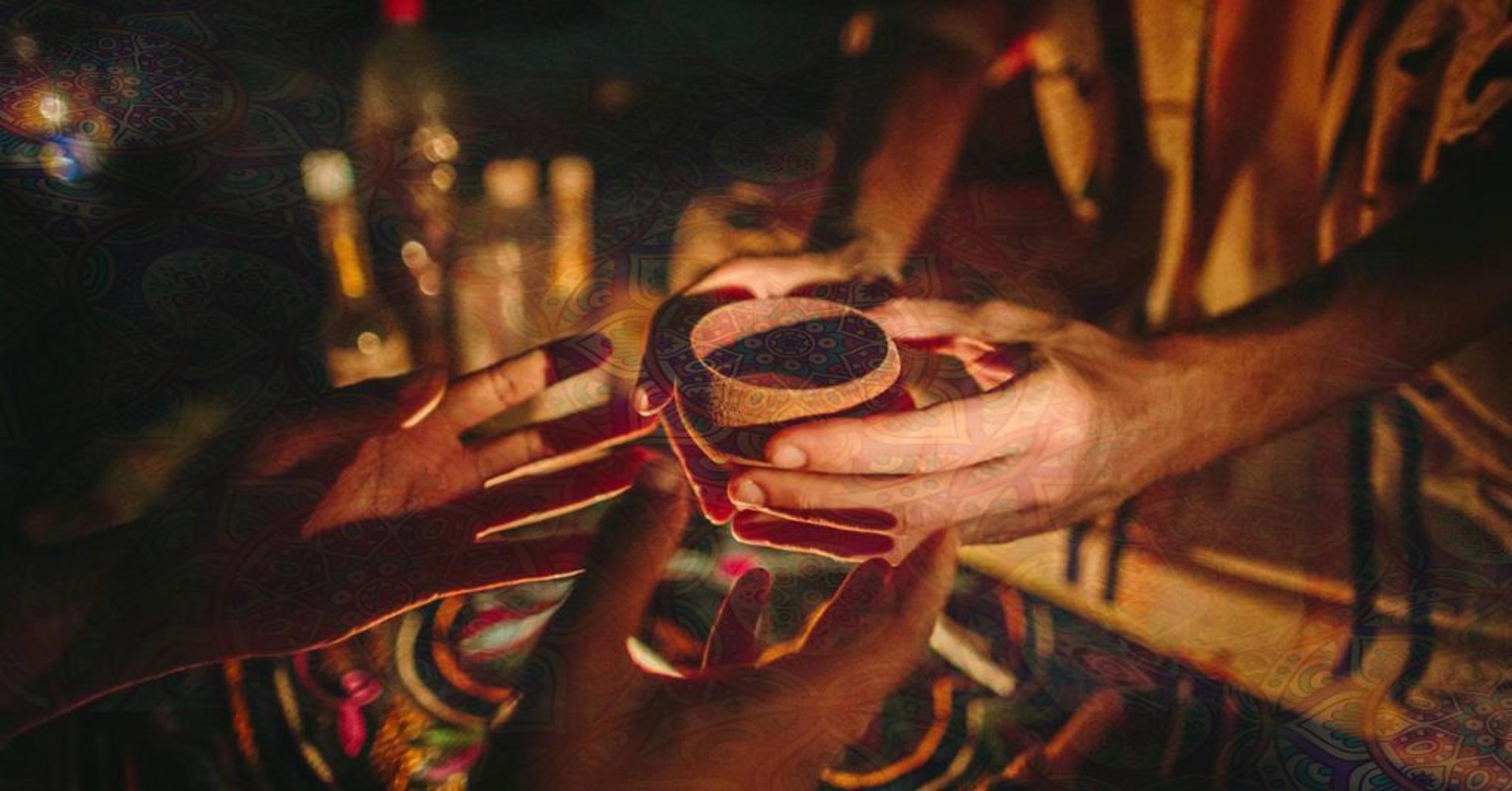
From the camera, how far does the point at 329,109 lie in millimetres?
5570

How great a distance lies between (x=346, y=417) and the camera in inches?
208

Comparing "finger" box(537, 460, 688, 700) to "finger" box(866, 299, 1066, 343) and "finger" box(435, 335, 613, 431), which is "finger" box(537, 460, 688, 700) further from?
"finger" box(866, 299, 1066, 343)

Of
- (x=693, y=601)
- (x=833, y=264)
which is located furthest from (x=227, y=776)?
(x=833, y=264)

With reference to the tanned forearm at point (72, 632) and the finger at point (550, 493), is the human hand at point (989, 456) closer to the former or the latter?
the finger at point (550, 493)

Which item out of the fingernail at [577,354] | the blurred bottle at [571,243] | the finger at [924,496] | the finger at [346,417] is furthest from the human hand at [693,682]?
the finger at [346,417]

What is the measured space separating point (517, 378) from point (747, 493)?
1104mm

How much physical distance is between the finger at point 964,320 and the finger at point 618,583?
118 cm

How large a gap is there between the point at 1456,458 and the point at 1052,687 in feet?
6.54

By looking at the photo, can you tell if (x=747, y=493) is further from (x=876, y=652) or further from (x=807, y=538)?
(x=876, y=652)

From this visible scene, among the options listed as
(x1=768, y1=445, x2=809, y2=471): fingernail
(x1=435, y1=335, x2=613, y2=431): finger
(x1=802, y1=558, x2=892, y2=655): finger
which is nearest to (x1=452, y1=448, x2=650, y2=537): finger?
(x1=435, y1=335, x2=613, y2=431): finger

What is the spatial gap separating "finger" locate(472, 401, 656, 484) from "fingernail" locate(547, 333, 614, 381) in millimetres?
192

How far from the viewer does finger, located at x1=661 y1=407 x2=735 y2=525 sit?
5367 millimetres

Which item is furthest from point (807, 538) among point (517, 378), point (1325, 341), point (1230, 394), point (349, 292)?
point (1325, 341)

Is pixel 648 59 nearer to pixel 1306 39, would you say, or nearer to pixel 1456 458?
pixel 1306 39
